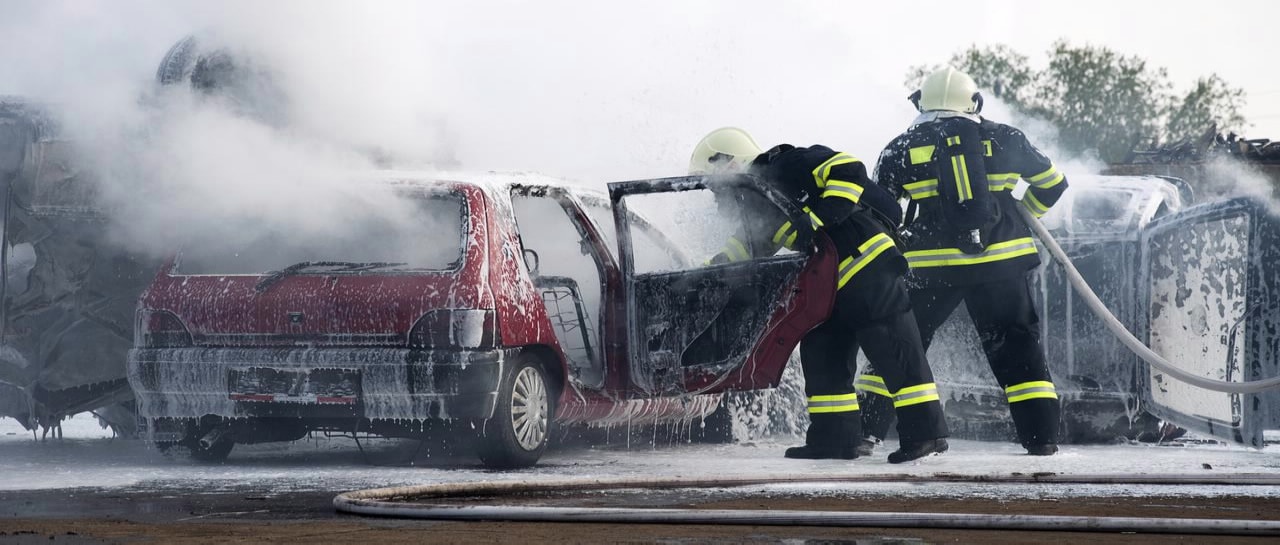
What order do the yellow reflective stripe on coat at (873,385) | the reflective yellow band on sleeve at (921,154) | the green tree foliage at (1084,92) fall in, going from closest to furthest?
the reflective yellow band on sleeve at (921,154) → the yellow reflective stripe on coat at (873,385) → the green tree foliage at (1084,92)

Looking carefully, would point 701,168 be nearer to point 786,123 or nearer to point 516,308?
point 516,308

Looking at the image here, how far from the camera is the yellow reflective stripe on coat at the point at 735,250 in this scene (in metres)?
8.61

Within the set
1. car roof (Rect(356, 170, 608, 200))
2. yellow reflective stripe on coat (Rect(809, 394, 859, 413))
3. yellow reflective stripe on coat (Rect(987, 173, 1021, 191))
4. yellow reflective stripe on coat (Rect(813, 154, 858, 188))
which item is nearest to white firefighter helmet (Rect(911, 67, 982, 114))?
yellow reflective stripe on coat (Rect(987, 173, 1021, 191))

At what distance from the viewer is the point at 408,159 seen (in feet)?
30.7

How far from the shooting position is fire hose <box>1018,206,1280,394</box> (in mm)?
8648

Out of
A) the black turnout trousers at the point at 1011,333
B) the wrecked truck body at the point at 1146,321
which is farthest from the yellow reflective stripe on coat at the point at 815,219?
the wrecked truck body at the point at 1146,321

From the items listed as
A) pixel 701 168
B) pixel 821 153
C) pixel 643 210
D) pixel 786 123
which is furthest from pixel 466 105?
pixel 786 123

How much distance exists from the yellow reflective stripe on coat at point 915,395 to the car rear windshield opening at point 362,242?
2223mm

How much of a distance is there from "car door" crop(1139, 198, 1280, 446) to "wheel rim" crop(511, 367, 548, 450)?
323 cm

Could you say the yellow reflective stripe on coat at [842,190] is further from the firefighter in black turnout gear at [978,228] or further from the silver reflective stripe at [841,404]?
the silver reflective stripe at [841,404]

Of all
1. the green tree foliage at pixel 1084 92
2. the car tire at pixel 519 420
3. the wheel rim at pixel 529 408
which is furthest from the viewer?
the green tree foliage at pixel 1084 92

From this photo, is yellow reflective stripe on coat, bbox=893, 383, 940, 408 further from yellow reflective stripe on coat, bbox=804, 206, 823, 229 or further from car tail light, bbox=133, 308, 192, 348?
car tail light, bbox=133, 308, 192, 348

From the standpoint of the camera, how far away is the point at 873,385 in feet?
30.0

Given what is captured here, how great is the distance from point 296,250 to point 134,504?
227 centimetres
